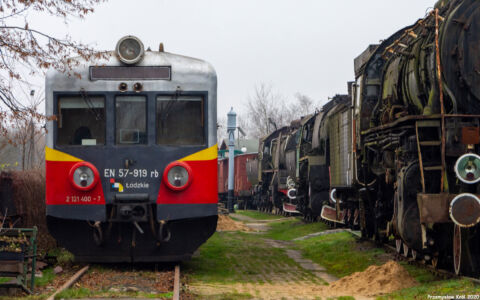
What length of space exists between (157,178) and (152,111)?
994 mm

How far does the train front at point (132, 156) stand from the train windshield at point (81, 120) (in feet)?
0.05

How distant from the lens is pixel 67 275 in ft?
32.3

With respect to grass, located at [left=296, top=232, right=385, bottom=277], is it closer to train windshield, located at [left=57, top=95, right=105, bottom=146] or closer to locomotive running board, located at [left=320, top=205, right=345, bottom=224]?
locomotive running board, located at [left=320, top=205, right=345, bottom=224]

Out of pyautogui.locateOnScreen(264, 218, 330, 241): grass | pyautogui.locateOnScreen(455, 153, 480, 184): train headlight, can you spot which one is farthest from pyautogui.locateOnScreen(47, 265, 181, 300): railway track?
pyautogui.locateOnScreen(264, 218, 330, 241): grass

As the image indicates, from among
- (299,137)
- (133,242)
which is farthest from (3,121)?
(299,137)

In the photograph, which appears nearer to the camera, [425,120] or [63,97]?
[425,120]

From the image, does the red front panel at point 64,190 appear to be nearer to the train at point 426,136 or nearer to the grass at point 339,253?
the grass at point 339,253

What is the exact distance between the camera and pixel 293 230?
Result: 856 inches

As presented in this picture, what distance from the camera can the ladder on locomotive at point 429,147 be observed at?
9023 mm

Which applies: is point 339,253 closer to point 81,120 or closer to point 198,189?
point 198,189

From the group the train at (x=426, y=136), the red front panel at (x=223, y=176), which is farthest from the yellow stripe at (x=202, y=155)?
the red front panel at (x=223, y=176)

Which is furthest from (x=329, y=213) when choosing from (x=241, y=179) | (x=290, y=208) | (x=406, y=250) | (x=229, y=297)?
(x=241, y=179)

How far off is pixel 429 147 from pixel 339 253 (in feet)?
16.5

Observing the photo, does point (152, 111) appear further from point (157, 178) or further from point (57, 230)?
point (57, 230)
